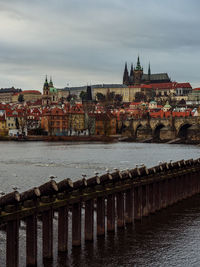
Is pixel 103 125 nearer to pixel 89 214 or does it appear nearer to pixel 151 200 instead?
pixel 151 200

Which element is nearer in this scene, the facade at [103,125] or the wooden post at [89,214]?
the wooden post at [89,214]

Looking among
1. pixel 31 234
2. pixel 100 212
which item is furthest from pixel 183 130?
pixel 31 234

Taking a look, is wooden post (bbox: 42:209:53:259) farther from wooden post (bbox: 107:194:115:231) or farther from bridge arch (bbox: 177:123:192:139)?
bridge arch (bbox: 177:123:192:139)

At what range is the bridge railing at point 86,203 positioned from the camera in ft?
57.4

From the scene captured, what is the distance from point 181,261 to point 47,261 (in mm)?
5295

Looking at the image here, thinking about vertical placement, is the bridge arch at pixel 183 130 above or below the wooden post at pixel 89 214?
below

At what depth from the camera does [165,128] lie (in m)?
170

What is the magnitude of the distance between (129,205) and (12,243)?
8.19 meters

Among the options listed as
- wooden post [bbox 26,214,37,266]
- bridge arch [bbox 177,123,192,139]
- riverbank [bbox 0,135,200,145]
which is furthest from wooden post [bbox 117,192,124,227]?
Result: bridge arch [bbox 177,123,192,139]

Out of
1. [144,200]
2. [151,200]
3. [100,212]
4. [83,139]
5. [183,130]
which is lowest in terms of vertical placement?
[83,139]

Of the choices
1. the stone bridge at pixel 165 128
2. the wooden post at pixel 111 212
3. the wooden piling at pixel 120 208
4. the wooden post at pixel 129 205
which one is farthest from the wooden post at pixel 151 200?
the stone bridge at pixel 165 128

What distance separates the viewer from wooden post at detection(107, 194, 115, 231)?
900 inches

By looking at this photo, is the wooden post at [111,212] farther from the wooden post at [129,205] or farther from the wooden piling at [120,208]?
the wooden post at [129,205]

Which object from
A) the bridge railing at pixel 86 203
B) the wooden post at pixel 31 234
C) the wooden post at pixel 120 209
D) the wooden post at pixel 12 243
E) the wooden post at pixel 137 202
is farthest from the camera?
the wooden post at pixel 137 202
